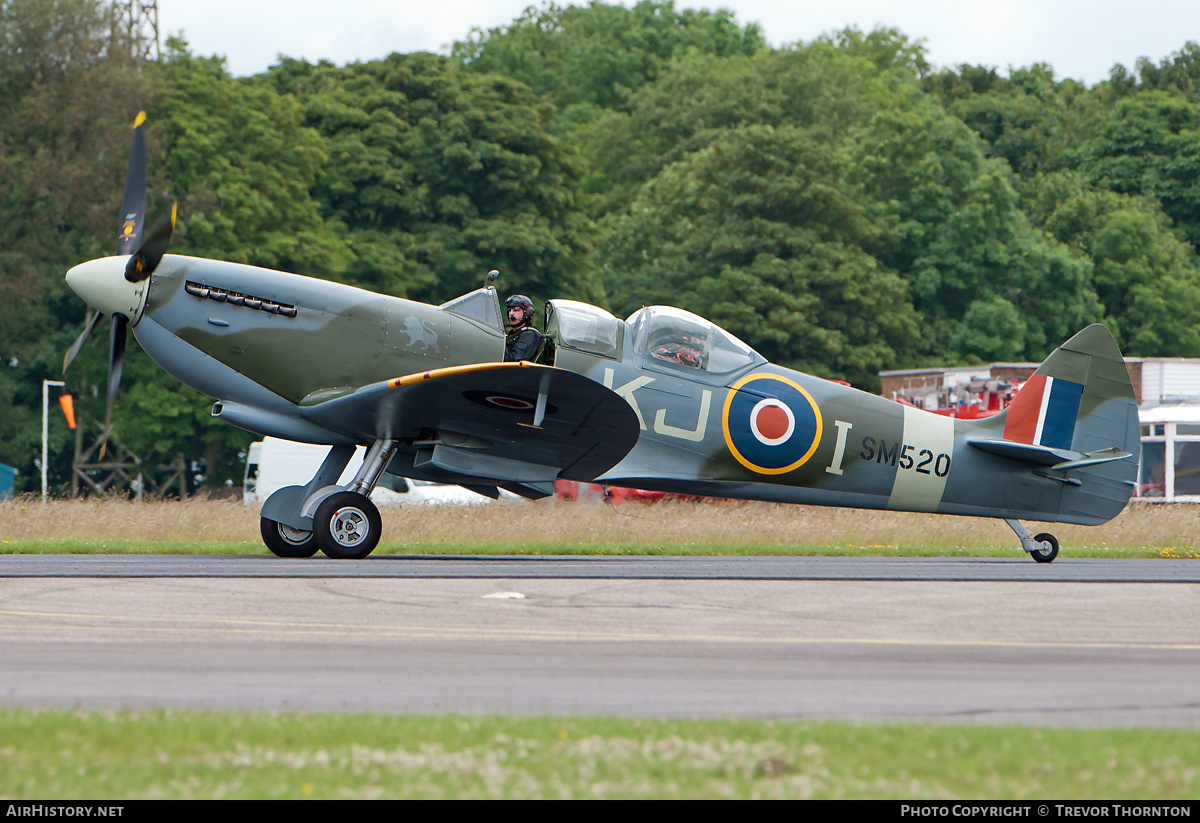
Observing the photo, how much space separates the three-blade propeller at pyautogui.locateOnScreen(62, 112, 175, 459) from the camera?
527 inches

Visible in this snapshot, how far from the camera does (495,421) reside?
14.0 metres

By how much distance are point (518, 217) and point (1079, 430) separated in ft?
97.6

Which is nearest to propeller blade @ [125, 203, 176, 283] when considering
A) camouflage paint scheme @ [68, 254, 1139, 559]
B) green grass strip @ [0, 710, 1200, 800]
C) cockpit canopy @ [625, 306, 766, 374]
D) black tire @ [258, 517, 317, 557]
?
camouflage paint scheme @ [68, 254, 1139, 559]

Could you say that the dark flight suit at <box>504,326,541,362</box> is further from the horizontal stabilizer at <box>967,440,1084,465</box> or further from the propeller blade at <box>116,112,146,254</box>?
the horizontal stabilizer at <box>967,440,1084,465</box>

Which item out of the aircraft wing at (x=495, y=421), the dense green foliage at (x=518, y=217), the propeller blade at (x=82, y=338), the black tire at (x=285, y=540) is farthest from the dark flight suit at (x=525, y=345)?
the dense green foliage at (x=518, y=217)

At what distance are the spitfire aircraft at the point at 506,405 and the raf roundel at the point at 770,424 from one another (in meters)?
0.02

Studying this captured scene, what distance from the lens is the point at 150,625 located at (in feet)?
27.8

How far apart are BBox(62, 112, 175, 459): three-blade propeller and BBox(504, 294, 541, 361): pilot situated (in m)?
3.27

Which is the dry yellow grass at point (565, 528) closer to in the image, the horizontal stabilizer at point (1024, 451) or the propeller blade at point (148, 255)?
the horizontal stabilizer at point (1024, 451)

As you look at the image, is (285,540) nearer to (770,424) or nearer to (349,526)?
(349,526)

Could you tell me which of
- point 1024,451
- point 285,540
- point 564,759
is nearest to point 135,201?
point 285,540

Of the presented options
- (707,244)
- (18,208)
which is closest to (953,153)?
(707,244)

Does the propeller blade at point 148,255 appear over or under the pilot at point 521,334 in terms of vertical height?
over

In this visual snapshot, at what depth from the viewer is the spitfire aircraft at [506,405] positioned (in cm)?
1369
